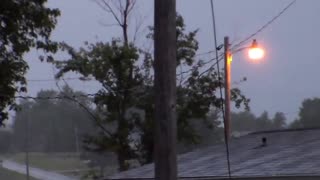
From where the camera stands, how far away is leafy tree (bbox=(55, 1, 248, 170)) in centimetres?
3152

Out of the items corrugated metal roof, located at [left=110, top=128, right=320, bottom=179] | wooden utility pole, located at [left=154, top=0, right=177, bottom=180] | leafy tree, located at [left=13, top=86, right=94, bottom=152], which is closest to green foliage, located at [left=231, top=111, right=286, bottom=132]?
leafy tree, located at [left=13, top=86, right=94, bottom=152]

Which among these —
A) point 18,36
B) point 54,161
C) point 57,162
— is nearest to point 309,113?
point 57,162

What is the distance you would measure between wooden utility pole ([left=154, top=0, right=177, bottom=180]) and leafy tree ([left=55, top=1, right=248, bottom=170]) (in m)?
20.6

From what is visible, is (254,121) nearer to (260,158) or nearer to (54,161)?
(54,161)

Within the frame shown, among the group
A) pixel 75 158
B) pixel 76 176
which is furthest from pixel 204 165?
pixel 75 158

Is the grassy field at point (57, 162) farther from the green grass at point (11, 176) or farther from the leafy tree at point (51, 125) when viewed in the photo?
the green grass at point (11, 176)

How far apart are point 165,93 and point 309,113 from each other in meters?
56.3

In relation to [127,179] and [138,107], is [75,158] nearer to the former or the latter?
[138,107]

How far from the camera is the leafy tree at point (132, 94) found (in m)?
31.5

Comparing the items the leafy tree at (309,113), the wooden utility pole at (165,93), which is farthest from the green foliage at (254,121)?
the wooden utility pole at (165,93)

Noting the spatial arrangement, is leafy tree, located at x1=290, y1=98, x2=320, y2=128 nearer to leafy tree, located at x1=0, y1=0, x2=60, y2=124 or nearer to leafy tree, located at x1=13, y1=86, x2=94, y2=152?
leafy tree, located at x1=13, y1=86, x2=94, y2=152

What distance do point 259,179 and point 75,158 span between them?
234 feet

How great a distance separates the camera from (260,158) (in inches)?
620

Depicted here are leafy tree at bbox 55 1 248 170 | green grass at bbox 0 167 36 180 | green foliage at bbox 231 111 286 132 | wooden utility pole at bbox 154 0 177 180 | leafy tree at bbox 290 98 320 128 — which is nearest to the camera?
wooden utility pole at bbox 154 0 177 180
